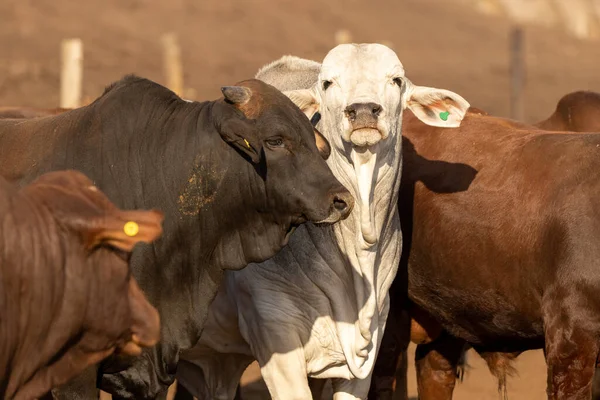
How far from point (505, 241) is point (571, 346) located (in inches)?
25.5

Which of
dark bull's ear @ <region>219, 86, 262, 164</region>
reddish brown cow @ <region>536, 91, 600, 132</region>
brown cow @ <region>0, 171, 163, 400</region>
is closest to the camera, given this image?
brown cow @ <region>0, 171, 163, 400</region>

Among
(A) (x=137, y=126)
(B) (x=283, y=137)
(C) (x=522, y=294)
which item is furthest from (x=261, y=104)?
(C) (x=522, y=294)

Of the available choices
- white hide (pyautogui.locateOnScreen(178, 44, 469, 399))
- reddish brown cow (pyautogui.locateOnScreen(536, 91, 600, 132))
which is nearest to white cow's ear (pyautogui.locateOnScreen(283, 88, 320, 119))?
white hide (pyautogui.locateOnScreen(178, 44, 469, 399))

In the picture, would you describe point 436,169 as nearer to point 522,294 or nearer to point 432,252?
point 432,252

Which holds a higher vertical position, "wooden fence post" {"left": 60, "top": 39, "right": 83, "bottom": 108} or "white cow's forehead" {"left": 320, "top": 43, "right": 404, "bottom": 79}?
"wooden fence post" {"left": 60, "top": 39, "right": 83, "bottom": 108}

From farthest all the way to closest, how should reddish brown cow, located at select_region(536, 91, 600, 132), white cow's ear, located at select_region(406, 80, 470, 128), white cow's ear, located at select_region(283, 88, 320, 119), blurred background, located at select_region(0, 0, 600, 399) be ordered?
blurred background, located at select_region(0, 0, 600, 399)
reddish brown cow, located at select_region(536, 91, 600, 132)
white cow's ear, located at select_region(406, 80, 470, 128)
white cow's ear, located at select_region(283, 88, 320, 119)

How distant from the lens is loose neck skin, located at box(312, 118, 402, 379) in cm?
571

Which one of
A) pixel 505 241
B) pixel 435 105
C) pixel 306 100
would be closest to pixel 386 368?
pixel 505 241

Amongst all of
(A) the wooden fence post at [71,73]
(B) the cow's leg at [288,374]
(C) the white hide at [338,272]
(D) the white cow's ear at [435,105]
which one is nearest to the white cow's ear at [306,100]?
(C) the white hide at [338,272]

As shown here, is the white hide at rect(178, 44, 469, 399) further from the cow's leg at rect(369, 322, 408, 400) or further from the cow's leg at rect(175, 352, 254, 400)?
the cow's leg at rect(369, 322, 408, 400)

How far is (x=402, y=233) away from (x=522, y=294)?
79 cm

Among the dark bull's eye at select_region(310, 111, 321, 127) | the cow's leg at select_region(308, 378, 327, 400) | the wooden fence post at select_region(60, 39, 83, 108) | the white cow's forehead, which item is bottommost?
→ the cow's leg at select_region(308, 378, 327, 400)

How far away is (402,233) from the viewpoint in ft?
21.9

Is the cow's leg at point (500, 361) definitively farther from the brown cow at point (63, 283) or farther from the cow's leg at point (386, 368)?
the brown cow at point (63, 283)
